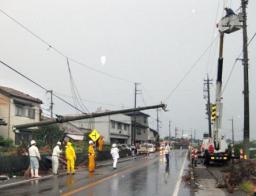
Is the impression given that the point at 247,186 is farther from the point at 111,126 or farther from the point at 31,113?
the point at 111,126

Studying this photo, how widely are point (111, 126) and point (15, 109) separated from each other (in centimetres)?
4494

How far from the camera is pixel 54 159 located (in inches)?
1046

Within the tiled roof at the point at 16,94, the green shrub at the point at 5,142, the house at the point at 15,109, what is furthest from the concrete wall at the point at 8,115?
the green shrub at the point at 5,142

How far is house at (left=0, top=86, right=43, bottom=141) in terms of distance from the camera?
49.9 m

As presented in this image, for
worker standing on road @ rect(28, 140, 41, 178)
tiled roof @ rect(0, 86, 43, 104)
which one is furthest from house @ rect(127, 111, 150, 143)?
worker standing on road @ rect(28, 140, 41, 178)

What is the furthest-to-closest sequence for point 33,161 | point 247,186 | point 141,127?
point 141,127 < point 33,161 < point 247,186

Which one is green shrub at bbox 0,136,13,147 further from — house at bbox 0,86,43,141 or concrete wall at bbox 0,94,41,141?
concrete wall at bbox 0,94,41,141

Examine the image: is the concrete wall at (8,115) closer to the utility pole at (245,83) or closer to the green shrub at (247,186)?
the utility pole at (245,83)

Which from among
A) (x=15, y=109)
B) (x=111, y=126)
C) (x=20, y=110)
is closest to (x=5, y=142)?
(x=15, y=109)

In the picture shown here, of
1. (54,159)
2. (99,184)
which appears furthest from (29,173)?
(99,184)

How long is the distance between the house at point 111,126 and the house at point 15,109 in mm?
35386

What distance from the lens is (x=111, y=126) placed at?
9569 cm

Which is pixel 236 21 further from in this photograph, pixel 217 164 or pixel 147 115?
pixel 147 115

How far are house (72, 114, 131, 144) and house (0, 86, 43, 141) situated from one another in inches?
1393
